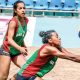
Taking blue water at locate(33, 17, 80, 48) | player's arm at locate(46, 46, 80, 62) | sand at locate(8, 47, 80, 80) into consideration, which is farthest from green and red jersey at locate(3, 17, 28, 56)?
blue water at locate(33, 17, 80, 48)

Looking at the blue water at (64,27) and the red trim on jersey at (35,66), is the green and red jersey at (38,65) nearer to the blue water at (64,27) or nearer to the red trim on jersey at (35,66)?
the red trim on jersey at (35,66)

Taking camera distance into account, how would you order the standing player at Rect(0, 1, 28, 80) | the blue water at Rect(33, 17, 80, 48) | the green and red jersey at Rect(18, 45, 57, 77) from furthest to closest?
the blue water at Rect(33, 17, 80, 48)
the standing player at Rect(0, 1, 28, 80)
the green and red jersey at Rect(18, 45, 57, 77)

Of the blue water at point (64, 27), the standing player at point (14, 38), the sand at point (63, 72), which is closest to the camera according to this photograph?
the standing player at point (14, 38)

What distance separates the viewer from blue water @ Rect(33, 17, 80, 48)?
14656mm

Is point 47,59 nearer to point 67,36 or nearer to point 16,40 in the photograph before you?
point 16,40

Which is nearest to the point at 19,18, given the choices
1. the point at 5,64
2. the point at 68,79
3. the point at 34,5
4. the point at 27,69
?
the point at 5,64

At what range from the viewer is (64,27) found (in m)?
14.8

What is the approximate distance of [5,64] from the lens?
6039mm

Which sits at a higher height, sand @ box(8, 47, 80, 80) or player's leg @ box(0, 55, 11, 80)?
player's leg @ box(0, 55, 11, 80)

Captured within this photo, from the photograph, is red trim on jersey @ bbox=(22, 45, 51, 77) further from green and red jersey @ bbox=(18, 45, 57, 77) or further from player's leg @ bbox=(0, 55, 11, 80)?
player's leg @ bbox=(0, 55, 11, 80)

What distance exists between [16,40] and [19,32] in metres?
0.17

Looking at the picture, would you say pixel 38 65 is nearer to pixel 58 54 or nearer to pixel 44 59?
pixel 44 59

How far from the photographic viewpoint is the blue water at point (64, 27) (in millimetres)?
14656

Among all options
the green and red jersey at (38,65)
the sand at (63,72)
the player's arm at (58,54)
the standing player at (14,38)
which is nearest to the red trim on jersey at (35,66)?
the green and red jersey at (38,65)
